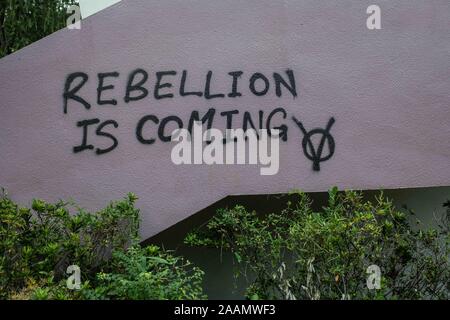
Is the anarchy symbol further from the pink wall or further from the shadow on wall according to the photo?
the shadow on wall

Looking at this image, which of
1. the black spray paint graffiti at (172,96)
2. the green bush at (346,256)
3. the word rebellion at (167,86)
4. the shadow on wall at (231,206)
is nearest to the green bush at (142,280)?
the green bush at (346,256)

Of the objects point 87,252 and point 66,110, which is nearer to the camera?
point 87,252

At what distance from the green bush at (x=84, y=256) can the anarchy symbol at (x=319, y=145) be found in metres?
1.66

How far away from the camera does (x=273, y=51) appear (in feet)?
18.4

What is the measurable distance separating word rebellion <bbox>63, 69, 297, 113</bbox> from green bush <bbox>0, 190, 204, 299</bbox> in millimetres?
1104

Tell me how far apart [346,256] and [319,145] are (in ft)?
4.79

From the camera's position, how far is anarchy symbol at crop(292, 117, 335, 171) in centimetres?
550

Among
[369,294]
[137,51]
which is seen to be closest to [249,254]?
[369,294]

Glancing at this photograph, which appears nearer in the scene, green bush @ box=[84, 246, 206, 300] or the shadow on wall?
green bush @ box=[84, 246, 206, 300]

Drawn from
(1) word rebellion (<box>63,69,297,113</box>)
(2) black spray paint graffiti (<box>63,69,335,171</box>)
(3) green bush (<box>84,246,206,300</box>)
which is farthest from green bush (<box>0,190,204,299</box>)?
(1) word rebellion (<box>63,69,297,113</box>)

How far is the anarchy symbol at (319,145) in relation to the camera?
5500 mm

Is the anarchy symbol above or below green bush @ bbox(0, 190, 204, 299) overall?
above

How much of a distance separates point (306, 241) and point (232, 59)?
2150 millimetres

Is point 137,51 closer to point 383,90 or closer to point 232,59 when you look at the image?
point 232,59
